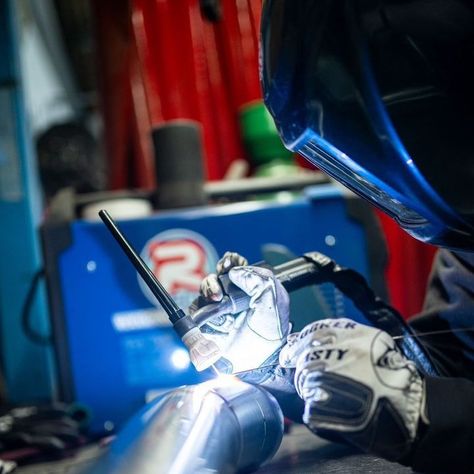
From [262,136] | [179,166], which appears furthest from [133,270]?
[262,136]

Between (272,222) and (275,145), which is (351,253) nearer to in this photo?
(272,222)

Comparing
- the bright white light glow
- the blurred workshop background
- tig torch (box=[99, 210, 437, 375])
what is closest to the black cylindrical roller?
the blurred workshop background

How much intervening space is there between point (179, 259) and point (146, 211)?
0.14m

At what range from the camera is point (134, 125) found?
178 centimetres

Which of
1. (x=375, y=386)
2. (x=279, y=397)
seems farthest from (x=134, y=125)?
(x=375, y=386)

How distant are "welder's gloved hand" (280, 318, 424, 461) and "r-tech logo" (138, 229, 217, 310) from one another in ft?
1.84

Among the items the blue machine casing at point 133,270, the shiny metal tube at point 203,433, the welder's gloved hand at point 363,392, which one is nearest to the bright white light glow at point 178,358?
the blue machine casing at point 133,270

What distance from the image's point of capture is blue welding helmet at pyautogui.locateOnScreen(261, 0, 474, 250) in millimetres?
344

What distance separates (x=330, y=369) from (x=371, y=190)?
126 millimetres

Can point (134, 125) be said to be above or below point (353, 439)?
A: above

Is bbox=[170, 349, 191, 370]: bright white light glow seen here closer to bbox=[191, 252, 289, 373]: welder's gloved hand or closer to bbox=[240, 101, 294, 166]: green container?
bbox=[191, 252, 289, 373]: welder's gloved hand

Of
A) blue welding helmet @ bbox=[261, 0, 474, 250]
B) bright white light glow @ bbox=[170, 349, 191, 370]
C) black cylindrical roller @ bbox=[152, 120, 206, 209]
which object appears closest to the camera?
blue welding helmet @ bbox=[261, 0, 474, 250]

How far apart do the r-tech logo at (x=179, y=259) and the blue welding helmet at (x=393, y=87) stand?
0.59 m

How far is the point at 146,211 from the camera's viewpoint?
3.42 feet
